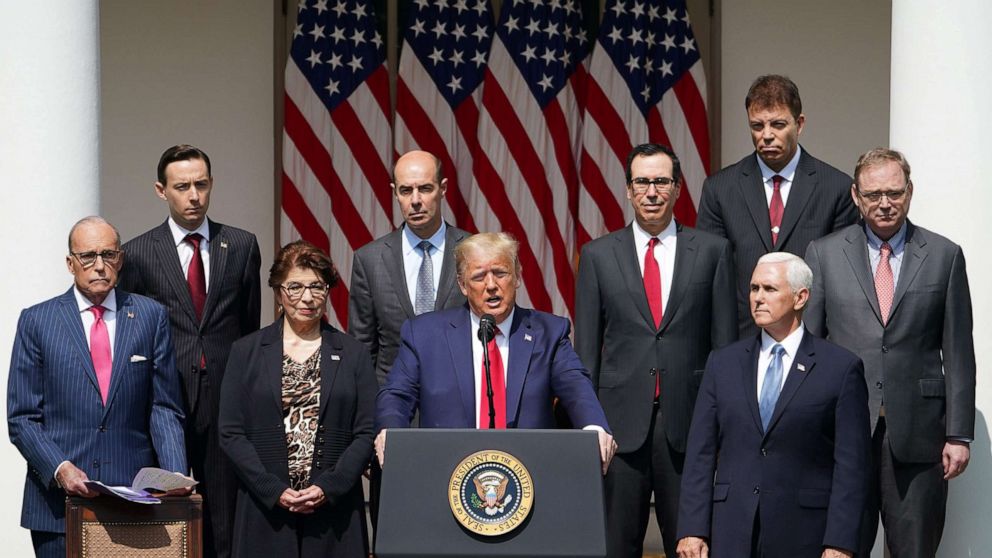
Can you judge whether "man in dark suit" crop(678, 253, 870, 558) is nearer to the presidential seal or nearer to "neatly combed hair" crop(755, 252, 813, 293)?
"neatly combed hair" crop(755, 252, 813, 293)

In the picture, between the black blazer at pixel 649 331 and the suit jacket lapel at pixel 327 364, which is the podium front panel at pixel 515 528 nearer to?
the suit jacket lapel at pixel 327 364

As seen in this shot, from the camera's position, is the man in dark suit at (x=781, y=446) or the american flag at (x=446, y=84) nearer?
the man in dark suit at (x=781, y=446)

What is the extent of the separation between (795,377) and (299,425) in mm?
1962

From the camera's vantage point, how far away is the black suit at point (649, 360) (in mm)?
6457

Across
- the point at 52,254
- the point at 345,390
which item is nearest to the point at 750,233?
the point at 345,390

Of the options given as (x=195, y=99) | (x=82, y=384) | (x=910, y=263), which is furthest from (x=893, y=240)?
(x=195, y=99)

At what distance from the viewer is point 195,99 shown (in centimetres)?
1073

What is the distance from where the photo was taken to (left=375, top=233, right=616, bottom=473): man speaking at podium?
5.59m

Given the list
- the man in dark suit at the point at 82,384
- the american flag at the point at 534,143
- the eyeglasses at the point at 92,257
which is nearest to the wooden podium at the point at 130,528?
the man in dark suit at the point at 82,384

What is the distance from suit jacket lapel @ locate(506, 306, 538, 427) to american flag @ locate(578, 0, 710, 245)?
198 inches

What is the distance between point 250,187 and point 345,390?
4.75m

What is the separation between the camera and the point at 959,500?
6.86m

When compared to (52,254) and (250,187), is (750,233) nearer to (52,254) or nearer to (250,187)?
(52,254)

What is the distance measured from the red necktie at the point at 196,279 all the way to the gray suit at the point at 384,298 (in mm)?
674
